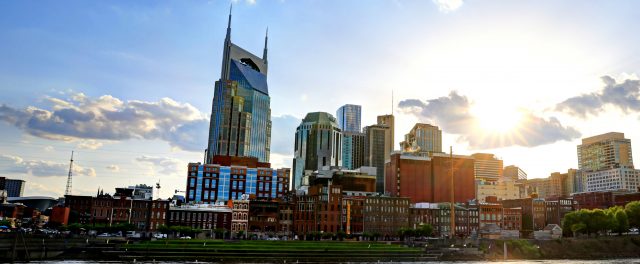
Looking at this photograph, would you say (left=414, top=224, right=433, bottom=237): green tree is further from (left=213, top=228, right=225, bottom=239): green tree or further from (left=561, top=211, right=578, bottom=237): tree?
(left=213, top=228, right=225, bottom=239): green tree

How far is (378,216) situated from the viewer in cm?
18662

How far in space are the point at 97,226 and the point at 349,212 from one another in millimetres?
78332

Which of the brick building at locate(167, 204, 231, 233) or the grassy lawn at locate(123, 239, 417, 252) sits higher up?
the brick building at locate(167, 204, 231, 233)

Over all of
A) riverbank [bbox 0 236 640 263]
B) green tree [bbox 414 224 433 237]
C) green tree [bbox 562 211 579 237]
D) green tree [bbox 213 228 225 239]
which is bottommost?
riverbank [bbox 0 236 640 263]

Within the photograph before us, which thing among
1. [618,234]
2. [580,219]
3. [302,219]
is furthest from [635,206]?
[302,219]

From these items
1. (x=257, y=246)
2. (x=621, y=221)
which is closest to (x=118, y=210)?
(x=257, y=246)

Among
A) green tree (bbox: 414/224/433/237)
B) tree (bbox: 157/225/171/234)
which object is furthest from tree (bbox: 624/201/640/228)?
tree (bbox: 157/225/171/234)

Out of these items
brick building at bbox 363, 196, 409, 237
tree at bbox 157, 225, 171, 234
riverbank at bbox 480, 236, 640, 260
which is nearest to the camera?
tree at bbox 157, 225, 171, 234

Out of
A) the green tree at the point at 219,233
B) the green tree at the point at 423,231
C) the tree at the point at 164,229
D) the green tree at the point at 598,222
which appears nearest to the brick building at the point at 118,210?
the tree at the point at 164,229

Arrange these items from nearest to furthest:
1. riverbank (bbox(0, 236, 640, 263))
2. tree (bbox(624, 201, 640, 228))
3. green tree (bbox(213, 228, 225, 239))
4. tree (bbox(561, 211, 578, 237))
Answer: riverbank (bbox(0, 236, 640, 263))
green tree (bbox(213, 228, 225, 239))
tree (bbox(561, 211, 578, 237))
tree (bbox(624, 201, 640, 228))

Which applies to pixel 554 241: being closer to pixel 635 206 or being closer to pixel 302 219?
pixel 635 206

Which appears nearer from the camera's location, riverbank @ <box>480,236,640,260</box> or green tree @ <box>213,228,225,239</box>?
riverbank @ <box>480,236,640,260</box>

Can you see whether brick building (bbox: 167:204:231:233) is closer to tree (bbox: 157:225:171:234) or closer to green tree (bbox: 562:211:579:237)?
tree (bbox: 157:225:171:234)

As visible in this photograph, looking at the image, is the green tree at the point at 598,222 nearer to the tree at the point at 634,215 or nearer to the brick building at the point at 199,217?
the tree at the point at 634,215
